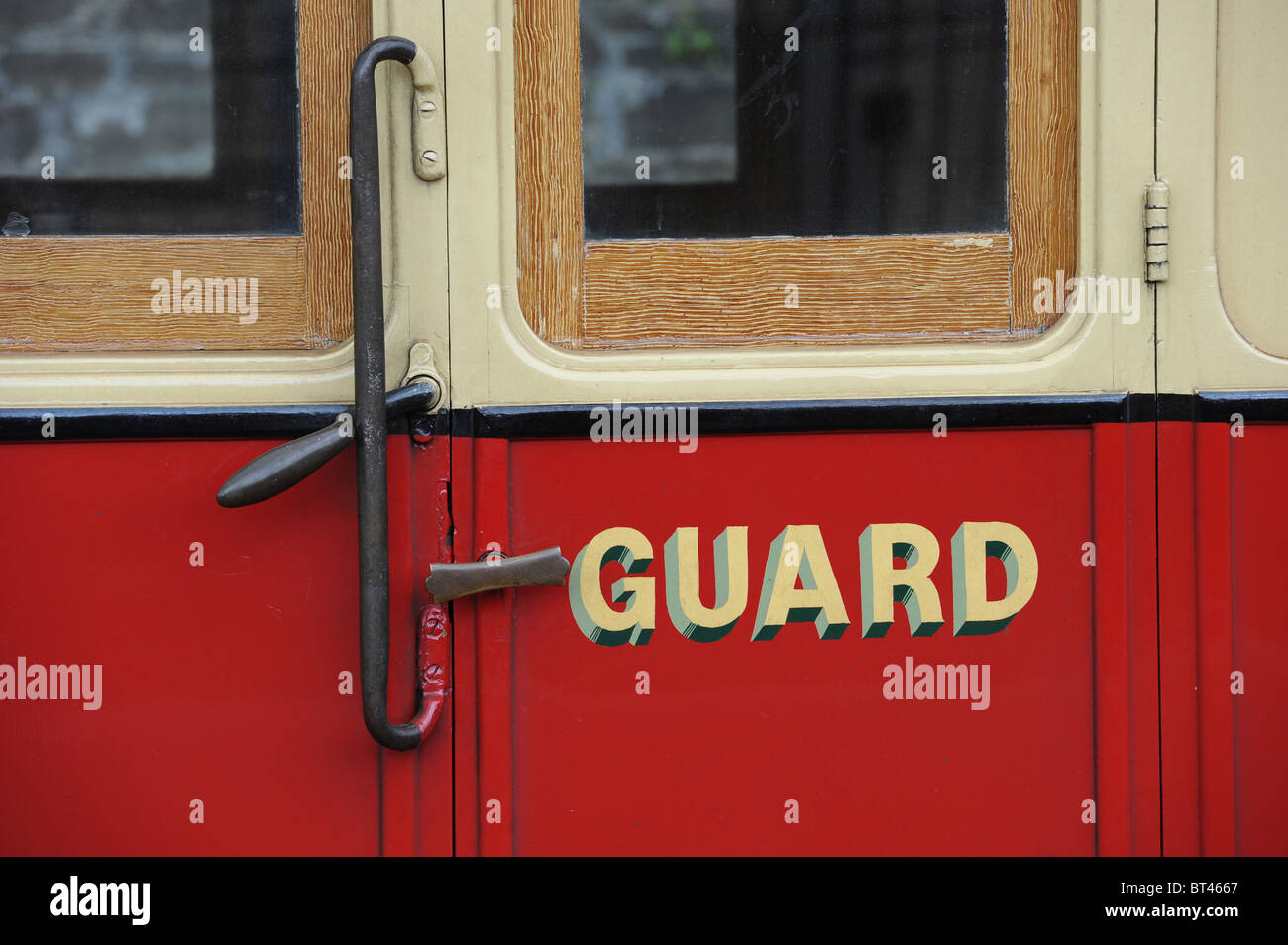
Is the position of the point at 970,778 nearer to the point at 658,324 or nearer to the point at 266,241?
the point at 658,324

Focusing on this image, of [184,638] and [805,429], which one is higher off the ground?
[805,429]

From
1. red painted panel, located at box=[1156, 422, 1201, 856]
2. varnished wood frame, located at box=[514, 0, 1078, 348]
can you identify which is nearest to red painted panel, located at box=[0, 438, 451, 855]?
varnished wood frame, located at box=[514, 0, 1078, 348]

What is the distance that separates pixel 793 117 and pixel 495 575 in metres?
0.63

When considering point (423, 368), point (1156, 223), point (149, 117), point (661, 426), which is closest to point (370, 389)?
point (423, 368)

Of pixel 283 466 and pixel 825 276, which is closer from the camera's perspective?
pixel 283 466

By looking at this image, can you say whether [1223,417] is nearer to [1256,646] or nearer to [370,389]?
[1256,646]

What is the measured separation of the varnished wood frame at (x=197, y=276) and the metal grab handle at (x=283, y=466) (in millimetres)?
144

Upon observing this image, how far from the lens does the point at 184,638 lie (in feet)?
4.00

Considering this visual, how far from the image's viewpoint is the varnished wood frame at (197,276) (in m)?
1.23

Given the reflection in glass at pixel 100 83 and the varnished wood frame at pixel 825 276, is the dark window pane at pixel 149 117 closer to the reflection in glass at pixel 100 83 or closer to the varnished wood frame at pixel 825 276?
the reflection in glass at pixel 100 83

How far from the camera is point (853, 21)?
1.22 meters

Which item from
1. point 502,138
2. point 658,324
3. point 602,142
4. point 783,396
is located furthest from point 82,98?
point 783,396

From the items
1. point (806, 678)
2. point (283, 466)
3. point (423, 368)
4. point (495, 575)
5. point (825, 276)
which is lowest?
point (806, 678)

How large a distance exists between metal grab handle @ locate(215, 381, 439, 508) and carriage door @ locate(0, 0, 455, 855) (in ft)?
0.17
